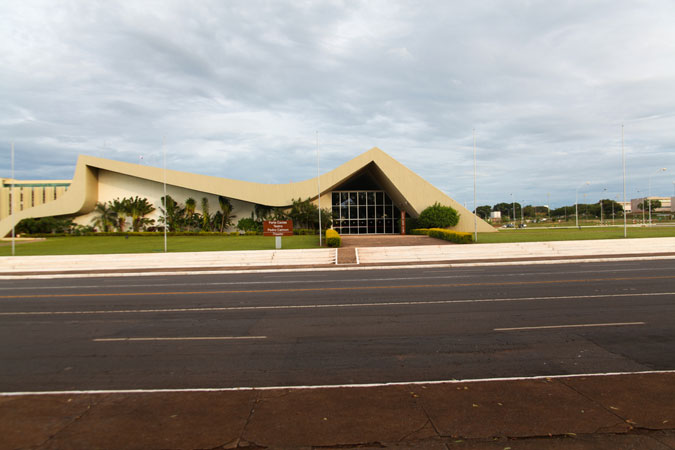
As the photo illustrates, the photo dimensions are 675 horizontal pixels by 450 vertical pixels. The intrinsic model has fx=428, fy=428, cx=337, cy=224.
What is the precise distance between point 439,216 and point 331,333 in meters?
34.4

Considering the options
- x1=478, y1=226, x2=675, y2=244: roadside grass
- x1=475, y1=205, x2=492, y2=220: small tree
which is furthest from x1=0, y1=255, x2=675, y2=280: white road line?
x1=475, y1=205, x2=492, y2=220: small tree

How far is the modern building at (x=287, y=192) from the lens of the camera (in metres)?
42.9

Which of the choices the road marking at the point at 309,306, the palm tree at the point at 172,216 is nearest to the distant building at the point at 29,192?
the palm tree at the point at 172,216

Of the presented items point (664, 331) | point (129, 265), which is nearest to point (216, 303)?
point (664, 331)

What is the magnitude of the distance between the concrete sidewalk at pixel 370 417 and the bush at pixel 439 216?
1429 inches

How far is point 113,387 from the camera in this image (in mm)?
5383

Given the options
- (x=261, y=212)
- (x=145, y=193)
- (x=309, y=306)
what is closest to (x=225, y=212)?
(x=261, y=212)

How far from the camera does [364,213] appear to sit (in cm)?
4922

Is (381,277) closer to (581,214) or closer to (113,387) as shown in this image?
(113,387)

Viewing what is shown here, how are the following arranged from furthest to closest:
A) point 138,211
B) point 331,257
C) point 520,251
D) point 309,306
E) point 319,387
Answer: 1. point 138,211
2. point 520,251
3. point 331,257
4. point 309,306
5. point 319,387

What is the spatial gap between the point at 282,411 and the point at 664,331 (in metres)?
7.14

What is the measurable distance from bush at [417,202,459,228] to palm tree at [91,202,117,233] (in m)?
A: 33.5

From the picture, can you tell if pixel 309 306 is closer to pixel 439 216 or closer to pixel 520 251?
pixel 520 251

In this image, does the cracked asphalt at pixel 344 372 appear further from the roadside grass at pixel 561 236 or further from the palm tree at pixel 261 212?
the palm tree at pixel 261 212
